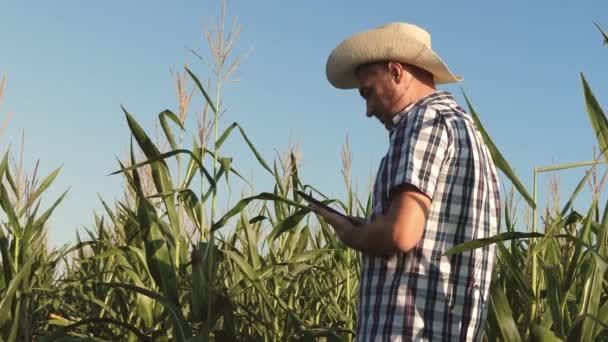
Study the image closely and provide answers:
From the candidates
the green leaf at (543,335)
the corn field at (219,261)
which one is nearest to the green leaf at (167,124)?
the corn field at (219,261)

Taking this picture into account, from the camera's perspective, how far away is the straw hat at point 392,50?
93.9 inches

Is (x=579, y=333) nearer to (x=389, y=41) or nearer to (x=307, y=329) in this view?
(x=389, y=41)

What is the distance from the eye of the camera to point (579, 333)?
239 centimetres

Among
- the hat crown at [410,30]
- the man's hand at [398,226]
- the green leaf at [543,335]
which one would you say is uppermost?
the hat crown at [410,30]

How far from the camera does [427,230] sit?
7.13 feet

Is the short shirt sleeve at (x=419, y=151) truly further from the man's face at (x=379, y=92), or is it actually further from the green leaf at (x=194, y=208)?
the green leaf at (x=194, y=208)

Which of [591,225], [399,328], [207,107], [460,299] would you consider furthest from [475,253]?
[207,107]

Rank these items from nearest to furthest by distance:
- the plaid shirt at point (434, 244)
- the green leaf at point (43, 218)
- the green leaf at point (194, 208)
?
the plaid shirt at point (434, 244) < the green leaf at point (194, 208) < the green leaf at point (43, 218)

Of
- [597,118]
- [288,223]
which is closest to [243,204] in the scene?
[288,223]

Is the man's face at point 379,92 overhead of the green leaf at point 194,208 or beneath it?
overhead

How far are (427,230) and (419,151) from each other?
8.2 inches

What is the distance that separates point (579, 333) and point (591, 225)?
0.40m

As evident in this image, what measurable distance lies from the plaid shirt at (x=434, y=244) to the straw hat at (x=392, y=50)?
20 centimetres

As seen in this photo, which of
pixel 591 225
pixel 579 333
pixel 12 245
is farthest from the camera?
pixel 12 245
